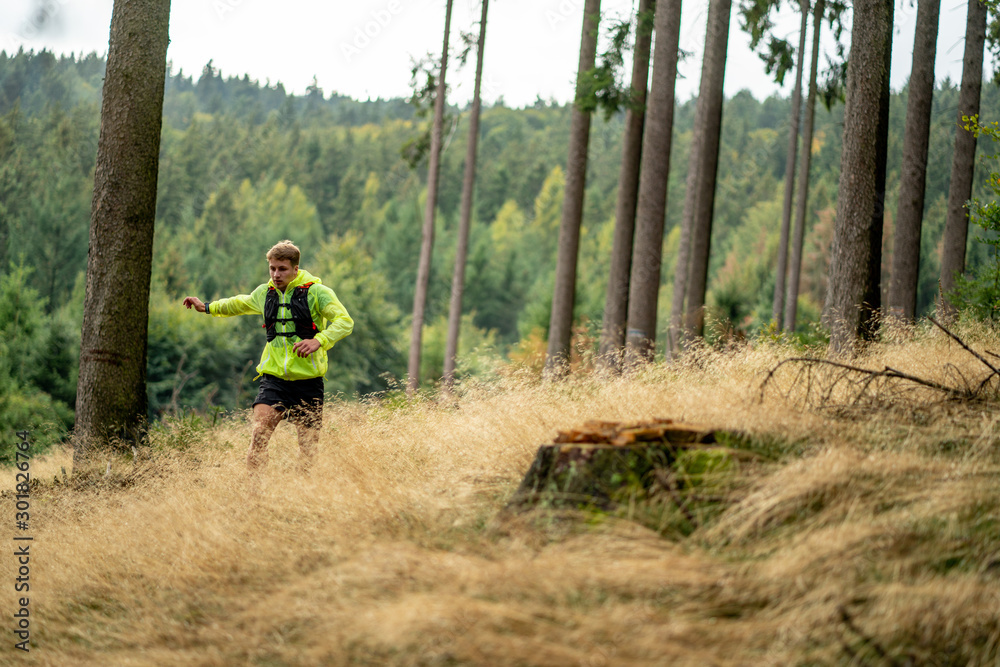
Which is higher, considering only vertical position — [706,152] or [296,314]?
[706,152]

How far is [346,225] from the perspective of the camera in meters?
84.5

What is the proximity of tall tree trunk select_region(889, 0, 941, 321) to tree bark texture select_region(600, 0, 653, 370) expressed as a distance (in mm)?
4422

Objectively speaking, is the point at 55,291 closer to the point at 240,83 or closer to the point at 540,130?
the point at 540,130

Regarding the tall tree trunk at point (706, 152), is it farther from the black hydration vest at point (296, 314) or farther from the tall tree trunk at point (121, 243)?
the tall tree trunk at point (121, 243)

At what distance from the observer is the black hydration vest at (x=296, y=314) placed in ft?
18.6

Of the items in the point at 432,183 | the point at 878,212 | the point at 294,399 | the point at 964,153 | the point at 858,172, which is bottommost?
the point at 294,399

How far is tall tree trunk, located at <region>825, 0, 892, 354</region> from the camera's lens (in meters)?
8.20

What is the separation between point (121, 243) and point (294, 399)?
7.70 feet

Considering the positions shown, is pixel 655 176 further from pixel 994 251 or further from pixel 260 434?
pixel 260 434

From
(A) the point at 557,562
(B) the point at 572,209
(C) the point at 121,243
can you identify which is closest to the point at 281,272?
(C) the point at 121,243

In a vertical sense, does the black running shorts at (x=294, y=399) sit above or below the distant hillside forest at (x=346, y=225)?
below

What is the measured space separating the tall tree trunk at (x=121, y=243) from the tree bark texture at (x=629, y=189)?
8.91 meters

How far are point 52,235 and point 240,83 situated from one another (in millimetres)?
107710

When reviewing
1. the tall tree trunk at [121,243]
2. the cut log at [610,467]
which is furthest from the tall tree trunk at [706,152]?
the cut log at [610,467]
